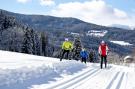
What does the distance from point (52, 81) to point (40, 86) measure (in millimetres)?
1645

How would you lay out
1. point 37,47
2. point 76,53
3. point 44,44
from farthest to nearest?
1. point 44,44
2. point 37,47
3. point 76,53

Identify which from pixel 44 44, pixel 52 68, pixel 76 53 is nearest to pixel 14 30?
pixel 44 44

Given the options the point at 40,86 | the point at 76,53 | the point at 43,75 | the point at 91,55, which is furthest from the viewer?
the point at 91,55

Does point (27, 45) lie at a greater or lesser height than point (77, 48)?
greater

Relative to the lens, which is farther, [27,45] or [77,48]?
[27,45]

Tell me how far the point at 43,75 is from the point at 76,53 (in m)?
58.2

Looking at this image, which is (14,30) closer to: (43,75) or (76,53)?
(76,53)

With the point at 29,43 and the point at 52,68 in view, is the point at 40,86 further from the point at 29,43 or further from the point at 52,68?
the point at 29,43

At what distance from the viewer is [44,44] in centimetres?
12100

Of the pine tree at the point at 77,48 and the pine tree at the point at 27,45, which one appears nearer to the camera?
the pine tree at the point at 77,48

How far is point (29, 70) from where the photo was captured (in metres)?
13.9

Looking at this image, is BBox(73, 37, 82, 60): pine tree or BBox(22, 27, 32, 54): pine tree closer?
BBox(73, 37, 82, 60): pine tree

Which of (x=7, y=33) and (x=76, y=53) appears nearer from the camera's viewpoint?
(x=76, y=53)

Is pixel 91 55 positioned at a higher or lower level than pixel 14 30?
lower
